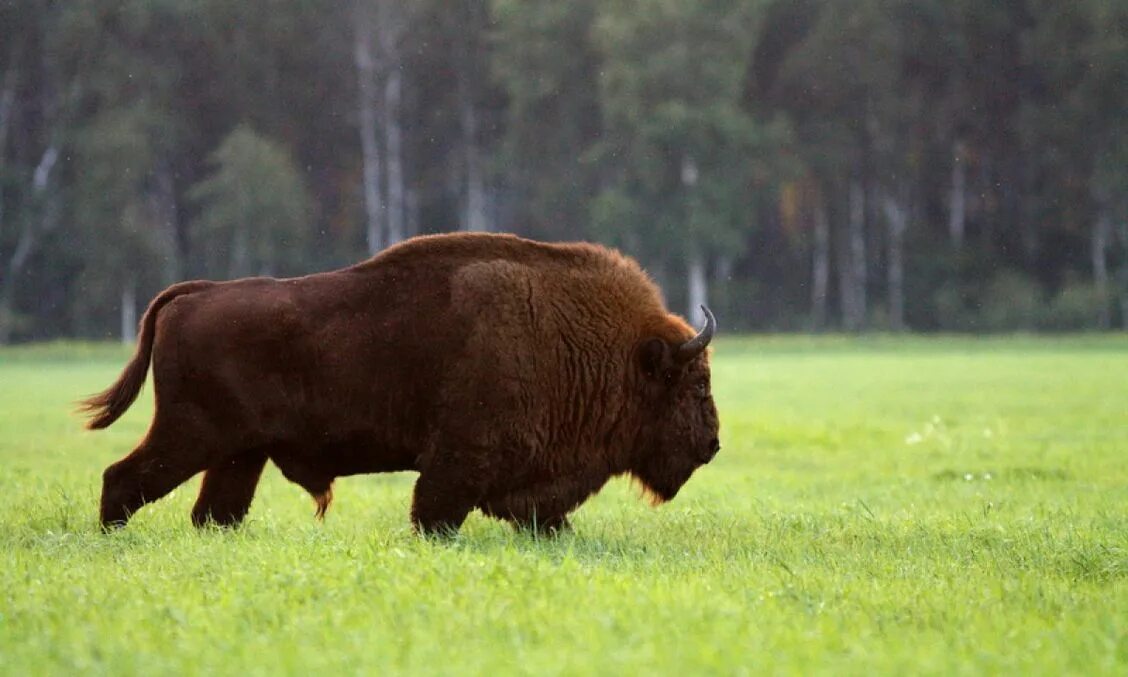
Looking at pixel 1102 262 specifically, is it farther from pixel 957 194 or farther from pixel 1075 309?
pixel 957 194

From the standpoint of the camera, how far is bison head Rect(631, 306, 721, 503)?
26.6ft

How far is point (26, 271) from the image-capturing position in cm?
4438

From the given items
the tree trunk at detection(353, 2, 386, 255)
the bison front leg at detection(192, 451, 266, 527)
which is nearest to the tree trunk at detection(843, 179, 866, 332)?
the tree trunk at detection(353, 2, 386, 255)

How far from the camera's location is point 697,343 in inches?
315

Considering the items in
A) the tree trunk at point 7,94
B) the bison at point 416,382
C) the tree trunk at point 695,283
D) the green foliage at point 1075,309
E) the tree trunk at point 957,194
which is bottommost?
the green foliage at point 1075,309

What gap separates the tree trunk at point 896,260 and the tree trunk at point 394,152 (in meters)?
15.8

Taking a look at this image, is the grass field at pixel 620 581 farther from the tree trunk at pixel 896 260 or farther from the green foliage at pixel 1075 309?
the tree trunk at pixel 896 260

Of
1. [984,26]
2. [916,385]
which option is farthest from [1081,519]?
[984,26]

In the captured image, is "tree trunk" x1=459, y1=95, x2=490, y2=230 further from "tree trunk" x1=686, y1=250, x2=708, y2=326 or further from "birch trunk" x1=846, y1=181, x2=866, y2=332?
"birch trunk" x1=846, y1=181, x2=866, y2=332

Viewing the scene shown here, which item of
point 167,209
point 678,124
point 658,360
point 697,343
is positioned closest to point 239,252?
point 167,209

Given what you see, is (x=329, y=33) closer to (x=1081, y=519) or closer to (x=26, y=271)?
(x=26, y=271)

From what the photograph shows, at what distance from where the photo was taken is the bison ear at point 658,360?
8.04 meters

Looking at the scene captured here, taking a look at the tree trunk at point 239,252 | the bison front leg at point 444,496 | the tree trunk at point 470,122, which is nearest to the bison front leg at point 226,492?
the bison front leg at point 444,496

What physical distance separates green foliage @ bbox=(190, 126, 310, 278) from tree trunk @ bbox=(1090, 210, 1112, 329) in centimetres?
2473
